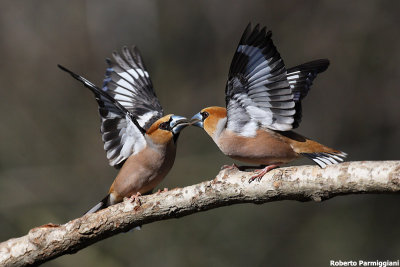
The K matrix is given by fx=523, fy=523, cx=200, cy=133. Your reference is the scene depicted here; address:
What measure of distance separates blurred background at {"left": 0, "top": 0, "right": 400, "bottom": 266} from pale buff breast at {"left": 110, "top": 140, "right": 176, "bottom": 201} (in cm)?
359

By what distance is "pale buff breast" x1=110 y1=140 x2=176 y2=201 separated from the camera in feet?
15.5

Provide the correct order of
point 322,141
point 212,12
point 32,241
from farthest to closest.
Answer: point 212,12, point 322,141, point 32,241

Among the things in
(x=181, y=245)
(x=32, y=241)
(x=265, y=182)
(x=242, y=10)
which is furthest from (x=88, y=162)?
(x=265, y=182)

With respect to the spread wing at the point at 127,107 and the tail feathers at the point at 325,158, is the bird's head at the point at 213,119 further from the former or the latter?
the tail feathers at the point at 325,158

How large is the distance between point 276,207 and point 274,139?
4.62 metres

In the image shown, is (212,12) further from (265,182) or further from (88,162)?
(265,182)

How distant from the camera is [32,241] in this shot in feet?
13.1

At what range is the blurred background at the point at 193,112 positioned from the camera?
844 cm

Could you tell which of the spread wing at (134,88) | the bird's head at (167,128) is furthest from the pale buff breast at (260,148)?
the spread wing at (134,88)

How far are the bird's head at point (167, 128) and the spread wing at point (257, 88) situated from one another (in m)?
0.49

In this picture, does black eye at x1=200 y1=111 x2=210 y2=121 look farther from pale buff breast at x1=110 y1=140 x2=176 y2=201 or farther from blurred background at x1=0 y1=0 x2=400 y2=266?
blurred background at x1=0 y1=0 x2=400 y2=266

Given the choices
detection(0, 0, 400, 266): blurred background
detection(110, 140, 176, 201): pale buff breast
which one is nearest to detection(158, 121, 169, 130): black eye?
detection(110, 140, 176, 201): pale buff breast

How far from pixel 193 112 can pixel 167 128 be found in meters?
4.90

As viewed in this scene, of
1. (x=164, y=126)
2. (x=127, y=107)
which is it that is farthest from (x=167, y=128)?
(x=127, y=107)
